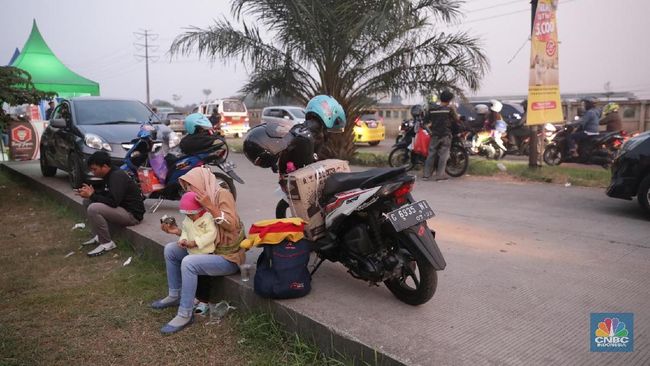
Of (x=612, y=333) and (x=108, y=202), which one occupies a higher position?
(x=108, y=202)

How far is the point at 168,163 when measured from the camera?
237 inches

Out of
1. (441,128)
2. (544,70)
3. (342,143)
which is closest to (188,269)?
(441,128)

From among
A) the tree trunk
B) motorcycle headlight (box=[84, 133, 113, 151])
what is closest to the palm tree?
the tree trunk

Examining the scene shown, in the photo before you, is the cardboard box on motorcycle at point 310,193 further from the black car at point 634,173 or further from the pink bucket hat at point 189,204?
the black car at point 634,173

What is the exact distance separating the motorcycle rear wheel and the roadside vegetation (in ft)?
2.36

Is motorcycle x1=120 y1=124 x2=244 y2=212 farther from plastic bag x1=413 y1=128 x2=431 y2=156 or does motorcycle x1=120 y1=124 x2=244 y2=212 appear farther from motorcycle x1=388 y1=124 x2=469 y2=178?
plastic bag x1=413 y1=128 x2=431 y2=156

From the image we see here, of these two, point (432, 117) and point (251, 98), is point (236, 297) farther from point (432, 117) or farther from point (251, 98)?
point (251, 98)

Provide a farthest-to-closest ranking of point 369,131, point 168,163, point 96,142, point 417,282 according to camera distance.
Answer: point 369,131
point 96,142
point 168,163
point 417,282

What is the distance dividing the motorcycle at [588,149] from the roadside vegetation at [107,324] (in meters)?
9.95

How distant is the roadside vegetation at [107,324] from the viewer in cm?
293

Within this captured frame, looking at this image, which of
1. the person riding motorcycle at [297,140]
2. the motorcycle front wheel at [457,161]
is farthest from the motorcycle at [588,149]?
the person riding motorcycle at [297,140]

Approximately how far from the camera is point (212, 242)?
3422mm

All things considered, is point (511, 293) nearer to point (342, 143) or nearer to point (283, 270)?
point (283, 270)

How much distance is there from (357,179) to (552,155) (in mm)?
9905
